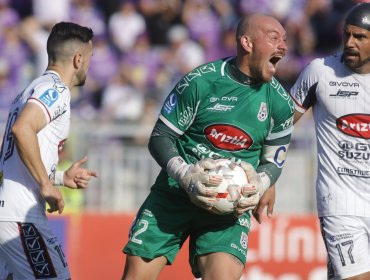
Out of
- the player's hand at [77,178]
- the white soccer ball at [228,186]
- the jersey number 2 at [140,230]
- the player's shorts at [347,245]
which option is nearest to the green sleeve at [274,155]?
the white soccer ball at [228,186]

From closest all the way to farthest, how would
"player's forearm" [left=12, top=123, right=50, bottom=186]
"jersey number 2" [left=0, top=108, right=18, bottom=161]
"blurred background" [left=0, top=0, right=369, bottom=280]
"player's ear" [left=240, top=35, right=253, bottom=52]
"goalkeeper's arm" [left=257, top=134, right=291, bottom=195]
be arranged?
"player's forearm" [left=12, top=123, right=50, bottom=186] < "jersey number 2" [left=0, top=108, right=18, bottom=161] < "player's ear" [left=240, top=35, right=253, bottom=52] < "goalkeeper's arm" [left=257, top=134, right=291, bottom=195] < "blurred background" [left=0, top=0, right=369, bottom=280]

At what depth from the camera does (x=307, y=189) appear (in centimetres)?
1348

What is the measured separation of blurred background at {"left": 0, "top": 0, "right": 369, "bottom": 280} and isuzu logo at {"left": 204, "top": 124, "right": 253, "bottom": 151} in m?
4.71

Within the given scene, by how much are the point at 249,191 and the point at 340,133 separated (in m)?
1.50

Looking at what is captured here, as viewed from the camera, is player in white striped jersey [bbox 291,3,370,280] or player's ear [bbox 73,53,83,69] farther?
player in white striped jersey [bbox 291,3,370,280]

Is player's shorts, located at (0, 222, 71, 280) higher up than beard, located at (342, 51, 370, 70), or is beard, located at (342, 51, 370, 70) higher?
beard, located at (342, 51, 370, 70)

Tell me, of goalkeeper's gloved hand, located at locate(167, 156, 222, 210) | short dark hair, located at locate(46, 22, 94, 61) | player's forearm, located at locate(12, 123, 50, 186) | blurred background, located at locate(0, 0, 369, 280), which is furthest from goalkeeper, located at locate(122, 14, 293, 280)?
blurred background, located at locate(0, 0, 369, 280)

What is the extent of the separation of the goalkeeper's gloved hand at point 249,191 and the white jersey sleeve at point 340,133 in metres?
1.21

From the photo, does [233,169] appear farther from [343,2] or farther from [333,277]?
[343,2]

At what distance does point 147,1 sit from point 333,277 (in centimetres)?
1070

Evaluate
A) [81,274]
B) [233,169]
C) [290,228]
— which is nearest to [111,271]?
[81,274]

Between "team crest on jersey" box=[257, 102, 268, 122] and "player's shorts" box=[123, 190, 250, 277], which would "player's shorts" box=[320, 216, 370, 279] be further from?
"team crest on jersey" box=[257, 102, 268, 122]

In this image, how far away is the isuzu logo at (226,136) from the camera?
7527 mm

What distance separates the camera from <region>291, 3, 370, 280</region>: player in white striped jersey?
318 inches
